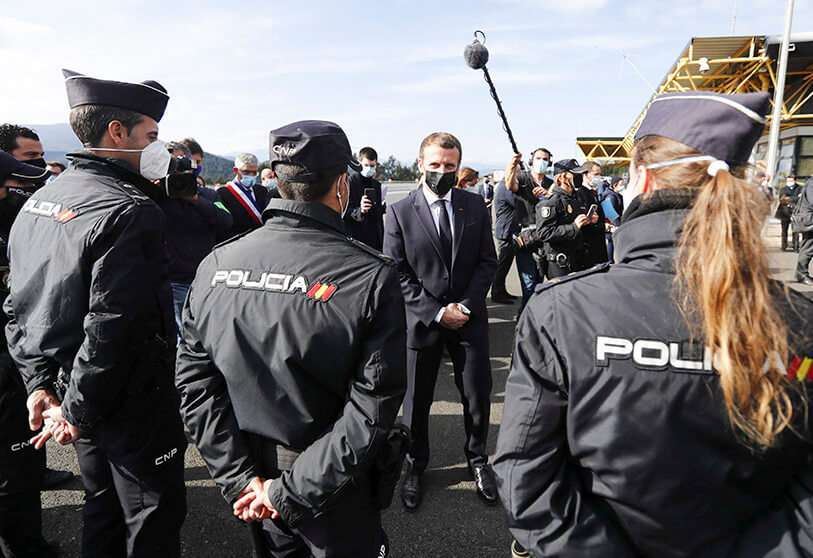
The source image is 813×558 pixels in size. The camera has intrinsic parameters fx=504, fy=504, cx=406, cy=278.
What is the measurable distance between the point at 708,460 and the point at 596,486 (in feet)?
0.84

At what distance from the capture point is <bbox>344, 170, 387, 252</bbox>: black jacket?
5.86 metres

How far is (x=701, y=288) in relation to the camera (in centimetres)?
104

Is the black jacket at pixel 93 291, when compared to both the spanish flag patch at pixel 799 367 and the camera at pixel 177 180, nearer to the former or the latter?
the camera at pixel 177 180

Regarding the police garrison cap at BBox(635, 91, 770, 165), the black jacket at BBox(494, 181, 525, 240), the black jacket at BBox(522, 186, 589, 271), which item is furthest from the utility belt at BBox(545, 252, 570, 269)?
the police garrison cap at BBox(635, 91, 770, 165)

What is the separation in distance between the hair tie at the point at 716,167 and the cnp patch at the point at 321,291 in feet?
3.31

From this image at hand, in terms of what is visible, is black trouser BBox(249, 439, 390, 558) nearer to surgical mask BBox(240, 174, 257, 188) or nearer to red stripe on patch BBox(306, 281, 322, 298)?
red stripe on patch BBox(306, 281, 322, 298)

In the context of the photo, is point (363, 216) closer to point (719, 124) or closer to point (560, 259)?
point (560, 259)

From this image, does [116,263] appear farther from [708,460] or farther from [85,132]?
[708,460]

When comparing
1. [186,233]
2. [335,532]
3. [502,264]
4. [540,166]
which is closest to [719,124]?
[335,532]

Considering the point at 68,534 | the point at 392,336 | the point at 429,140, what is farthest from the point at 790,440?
the point at 68,534

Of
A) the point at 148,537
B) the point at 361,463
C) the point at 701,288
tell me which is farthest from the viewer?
the point at 148,537

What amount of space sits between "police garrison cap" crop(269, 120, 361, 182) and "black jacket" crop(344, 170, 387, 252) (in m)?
4.05

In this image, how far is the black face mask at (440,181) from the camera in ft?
10.2

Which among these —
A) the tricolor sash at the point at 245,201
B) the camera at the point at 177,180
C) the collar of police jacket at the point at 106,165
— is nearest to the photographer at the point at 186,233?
the tricolor sash at the point at 245,201
